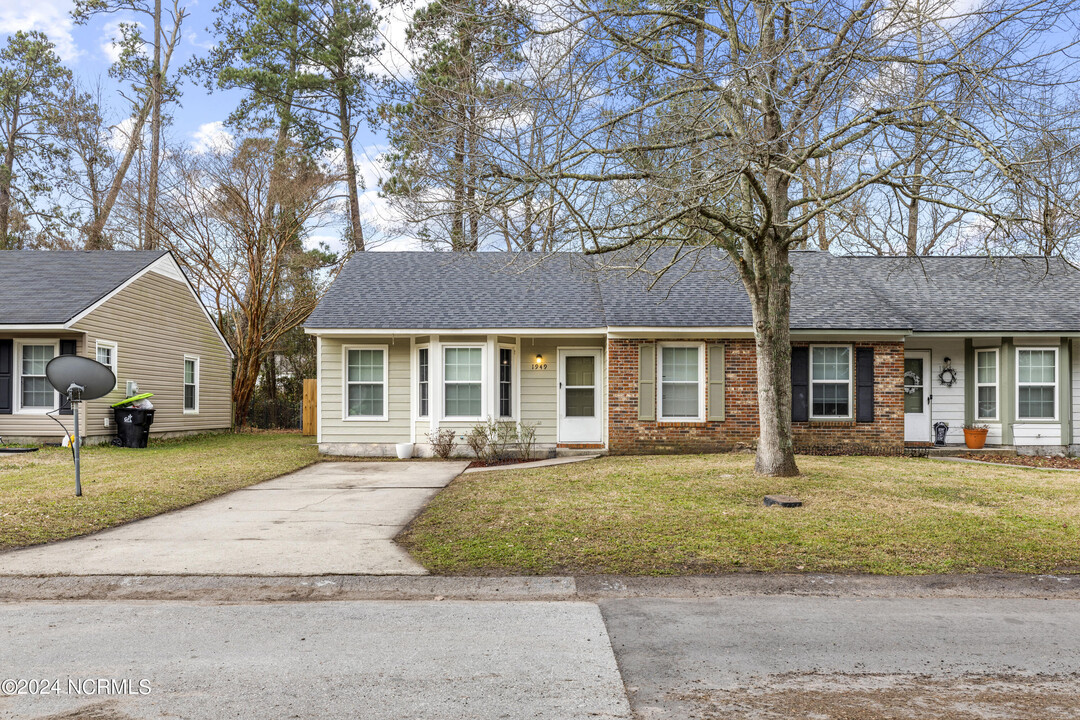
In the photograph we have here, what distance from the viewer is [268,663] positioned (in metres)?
3.75

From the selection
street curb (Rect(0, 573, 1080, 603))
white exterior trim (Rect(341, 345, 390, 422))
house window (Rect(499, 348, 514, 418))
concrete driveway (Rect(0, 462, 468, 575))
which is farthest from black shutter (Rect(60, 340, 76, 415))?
street curb (Rect(0, 573, 1080, 603))

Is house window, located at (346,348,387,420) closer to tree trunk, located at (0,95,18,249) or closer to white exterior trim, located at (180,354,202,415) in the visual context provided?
white exterior trim, located at (180,354,202,415)

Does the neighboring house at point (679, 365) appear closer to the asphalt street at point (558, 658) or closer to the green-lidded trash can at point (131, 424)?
the green-lidded trash can at point (131, 424)

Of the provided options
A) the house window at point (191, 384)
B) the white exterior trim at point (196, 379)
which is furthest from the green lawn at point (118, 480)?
the house window at point (191, 384)

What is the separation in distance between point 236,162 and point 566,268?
12.1m

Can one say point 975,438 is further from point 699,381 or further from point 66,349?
point 66,349

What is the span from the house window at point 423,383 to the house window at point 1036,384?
12.0 m

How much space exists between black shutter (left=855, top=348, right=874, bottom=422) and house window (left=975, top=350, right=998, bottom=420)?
266 centimetres

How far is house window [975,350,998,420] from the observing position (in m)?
14.9

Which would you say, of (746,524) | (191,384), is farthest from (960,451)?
(191,384)

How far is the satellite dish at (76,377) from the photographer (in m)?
8.65

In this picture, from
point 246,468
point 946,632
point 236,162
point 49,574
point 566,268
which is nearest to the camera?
point 946,632

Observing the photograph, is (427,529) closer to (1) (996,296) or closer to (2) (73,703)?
(2) (73,703)

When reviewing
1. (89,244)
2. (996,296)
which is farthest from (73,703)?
(89,244)
